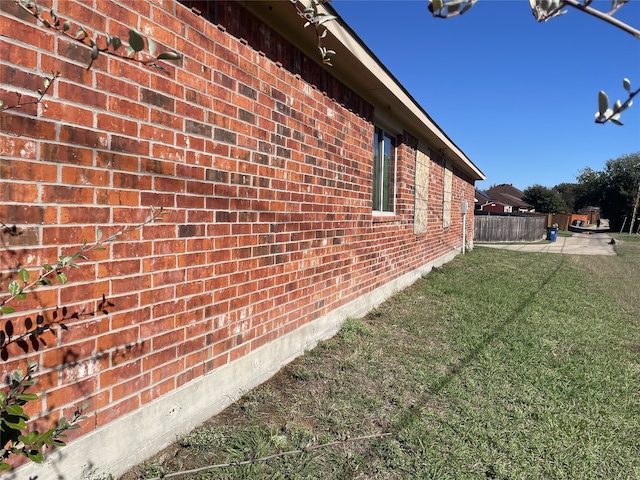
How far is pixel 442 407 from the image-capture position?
309cm

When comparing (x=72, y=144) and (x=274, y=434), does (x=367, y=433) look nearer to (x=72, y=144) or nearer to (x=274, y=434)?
(x=274, y=434)

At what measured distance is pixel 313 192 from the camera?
13.1 ft

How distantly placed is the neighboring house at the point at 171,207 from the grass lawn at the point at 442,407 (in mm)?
304

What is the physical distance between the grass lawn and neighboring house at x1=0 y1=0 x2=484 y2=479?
30 centimetres

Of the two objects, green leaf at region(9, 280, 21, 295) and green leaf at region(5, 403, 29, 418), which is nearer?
green leaf at region(5, 403, 29, 418)

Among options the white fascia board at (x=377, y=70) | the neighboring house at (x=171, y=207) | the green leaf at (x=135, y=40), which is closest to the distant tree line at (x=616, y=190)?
the white fascia board at (x=377, y=70)

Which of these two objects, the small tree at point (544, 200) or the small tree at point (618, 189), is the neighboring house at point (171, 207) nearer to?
the small tree at point (618, 189)

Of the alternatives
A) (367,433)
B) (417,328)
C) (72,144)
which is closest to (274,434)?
(367,433)

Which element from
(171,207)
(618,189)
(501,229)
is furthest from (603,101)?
(618,189)

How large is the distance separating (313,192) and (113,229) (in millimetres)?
2255

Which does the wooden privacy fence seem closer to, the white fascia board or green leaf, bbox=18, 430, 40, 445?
the white fascia board

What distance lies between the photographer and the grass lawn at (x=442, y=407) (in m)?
2.39

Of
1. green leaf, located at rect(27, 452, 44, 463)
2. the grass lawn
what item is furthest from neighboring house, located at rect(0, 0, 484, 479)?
green leaf, located at rect(27, 452, 44, 463)

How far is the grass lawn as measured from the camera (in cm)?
239
